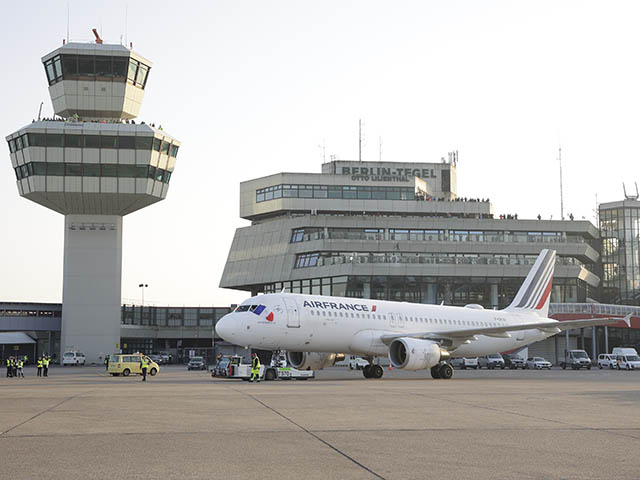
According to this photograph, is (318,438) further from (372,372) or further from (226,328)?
(372,372)

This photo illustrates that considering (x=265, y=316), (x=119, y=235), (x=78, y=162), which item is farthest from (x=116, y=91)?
(x=265, y=316)

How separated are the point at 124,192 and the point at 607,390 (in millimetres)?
66161

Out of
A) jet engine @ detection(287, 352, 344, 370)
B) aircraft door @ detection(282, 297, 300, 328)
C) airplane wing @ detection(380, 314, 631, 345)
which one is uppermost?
aircraft door @ detection(282, 297, 300, 328)

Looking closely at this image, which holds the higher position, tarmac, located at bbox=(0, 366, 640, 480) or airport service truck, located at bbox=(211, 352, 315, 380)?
tarmac, located at bbox=(0, 366, 640, 480)

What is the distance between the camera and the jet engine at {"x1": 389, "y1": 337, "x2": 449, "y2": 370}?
41406 mm

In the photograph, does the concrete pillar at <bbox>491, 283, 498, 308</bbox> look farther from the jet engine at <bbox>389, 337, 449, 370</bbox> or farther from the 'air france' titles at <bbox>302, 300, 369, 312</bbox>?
the 'air france' titles at <bbox>302, 300, 369, 312</bbox>

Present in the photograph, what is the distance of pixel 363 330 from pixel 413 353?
3.28 meters

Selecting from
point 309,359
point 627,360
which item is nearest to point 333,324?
point 309,359

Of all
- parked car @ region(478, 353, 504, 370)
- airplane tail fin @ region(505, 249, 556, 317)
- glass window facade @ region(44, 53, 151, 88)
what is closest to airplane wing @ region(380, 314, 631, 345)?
airplane tail fin @ region(505, 249, 556, 317)

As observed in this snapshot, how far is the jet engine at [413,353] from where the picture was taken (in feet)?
136

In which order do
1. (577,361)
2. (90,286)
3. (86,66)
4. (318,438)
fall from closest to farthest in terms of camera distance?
(318,438) < (577,361) < (86,66) < (90,286)

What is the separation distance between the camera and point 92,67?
8988cm

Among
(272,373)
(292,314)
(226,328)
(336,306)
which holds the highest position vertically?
(336,306)

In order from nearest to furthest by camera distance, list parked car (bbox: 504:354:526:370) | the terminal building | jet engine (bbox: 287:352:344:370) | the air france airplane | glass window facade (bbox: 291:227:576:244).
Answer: the air france airplane, jet engine (bbox: 287:352:344:370), parked car (bbox: 504:354:526:370), the terminal building, glass window facade (bbox: 291:227:576:244)
